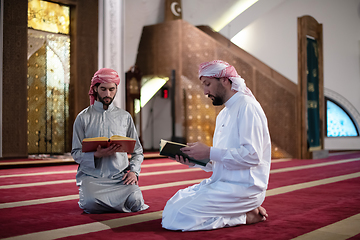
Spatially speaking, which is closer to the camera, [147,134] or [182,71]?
[182,71]

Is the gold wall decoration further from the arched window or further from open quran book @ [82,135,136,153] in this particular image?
the arched window

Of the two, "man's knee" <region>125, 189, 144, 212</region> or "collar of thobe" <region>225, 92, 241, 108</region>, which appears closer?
"collar of thobe" <region>225, 92, 241, 108</region>

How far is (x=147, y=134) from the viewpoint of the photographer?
9711mm

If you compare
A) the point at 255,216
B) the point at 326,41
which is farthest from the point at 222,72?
the point at 326,41

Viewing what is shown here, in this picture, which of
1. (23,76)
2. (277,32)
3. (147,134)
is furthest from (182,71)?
(277,32)

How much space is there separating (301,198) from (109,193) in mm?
1542

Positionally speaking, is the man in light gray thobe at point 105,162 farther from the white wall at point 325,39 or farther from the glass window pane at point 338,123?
the glass window pane at point 338,123

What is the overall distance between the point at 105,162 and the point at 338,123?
1021 cm

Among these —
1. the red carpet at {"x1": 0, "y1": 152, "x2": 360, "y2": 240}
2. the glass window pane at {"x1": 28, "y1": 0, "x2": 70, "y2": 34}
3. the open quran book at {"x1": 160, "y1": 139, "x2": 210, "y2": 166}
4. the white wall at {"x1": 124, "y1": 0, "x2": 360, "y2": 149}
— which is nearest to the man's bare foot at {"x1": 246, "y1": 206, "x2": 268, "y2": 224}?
the red carpet at {"x1": 0, "y1": 152, "x2": 360, "y2": 240}

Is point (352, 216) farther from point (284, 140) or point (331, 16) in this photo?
point (331, 16)

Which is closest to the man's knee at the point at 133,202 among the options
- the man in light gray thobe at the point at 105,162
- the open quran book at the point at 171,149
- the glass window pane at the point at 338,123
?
the man in light gray thobe at the point at 105,162

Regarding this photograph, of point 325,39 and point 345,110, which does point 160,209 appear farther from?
point 325,39

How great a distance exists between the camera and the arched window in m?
11.5

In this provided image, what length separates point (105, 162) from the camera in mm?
2736
